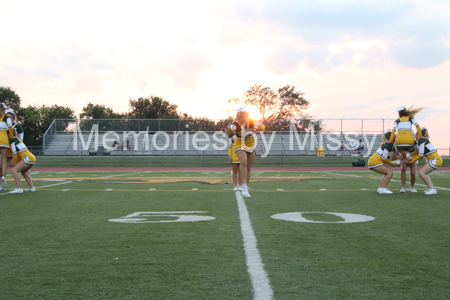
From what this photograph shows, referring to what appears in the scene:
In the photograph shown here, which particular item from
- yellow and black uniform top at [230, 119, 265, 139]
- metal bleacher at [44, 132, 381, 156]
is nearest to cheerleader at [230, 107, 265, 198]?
yellow and black uniform top at [230, 119, 265, 139]

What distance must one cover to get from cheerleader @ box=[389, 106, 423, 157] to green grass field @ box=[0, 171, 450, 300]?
285 cm

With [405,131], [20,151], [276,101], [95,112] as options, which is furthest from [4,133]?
[95,112]

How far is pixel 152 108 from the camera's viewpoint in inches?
3282

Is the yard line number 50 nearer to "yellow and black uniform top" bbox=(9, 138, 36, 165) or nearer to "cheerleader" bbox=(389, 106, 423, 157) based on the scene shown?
"cheerleader" bbox=(389, 106, 423, 157)

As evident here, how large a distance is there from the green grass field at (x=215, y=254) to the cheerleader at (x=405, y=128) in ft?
9.34

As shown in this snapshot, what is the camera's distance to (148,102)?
8338 cm

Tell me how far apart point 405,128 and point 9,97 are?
75.7m

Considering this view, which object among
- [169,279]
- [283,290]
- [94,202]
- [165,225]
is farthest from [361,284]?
[94,202]

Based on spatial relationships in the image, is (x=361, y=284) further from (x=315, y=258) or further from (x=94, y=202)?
(x=94, y=202)

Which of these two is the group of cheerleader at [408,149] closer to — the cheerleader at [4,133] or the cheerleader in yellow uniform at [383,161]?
the cheerleader in yellow uniform at [383,161]

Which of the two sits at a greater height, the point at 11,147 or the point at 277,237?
the point at 11,147

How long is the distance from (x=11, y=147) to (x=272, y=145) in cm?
3158

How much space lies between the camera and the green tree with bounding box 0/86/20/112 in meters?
72.1

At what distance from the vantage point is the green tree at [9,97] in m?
72.1
